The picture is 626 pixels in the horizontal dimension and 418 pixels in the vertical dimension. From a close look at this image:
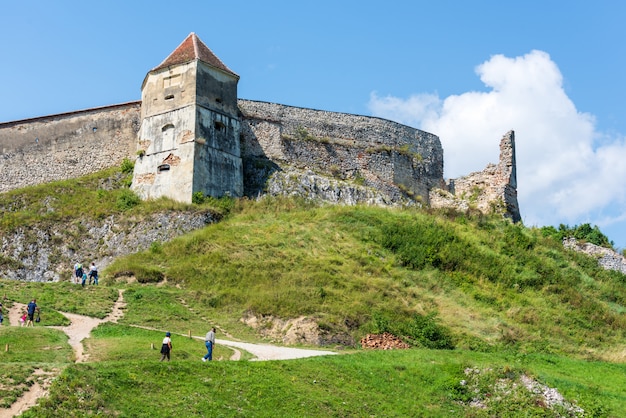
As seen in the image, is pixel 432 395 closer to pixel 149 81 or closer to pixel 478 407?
pixel 478 407

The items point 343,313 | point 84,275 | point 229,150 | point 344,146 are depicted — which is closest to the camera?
point 343,313

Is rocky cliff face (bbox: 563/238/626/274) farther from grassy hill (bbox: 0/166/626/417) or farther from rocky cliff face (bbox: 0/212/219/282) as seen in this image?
rocky cliff face (bbox: 0/212/219/282)

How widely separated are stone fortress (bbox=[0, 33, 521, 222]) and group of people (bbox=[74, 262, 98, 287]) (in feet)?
20.7

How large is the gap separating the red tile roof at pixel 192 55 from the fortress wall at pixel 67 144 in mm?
3345

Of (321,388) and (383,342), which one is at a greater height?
(383,342)

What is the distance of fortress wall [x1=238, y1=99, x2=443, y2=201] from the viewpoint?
45.1 metres

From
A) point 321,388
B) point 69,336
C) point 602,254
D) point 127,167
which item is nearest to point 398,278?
point 321,388

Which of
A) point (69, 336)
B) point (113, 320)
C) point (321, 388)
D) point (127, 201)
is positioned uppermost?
point (127, 201)

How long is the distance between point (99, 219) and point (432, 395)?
65.1ft

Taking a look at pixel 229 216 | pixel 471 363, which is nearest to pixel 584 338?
pixel 471 363

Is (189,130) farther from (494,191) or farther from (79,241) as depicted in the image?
(494,191)

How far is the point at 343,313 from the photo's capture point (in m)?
28.0

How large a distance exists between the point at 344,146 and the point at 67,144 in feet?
47.5

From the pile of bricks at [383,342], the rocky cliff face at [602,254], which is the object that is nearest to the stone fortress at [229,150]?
the rocky cliff face at [602,254]
